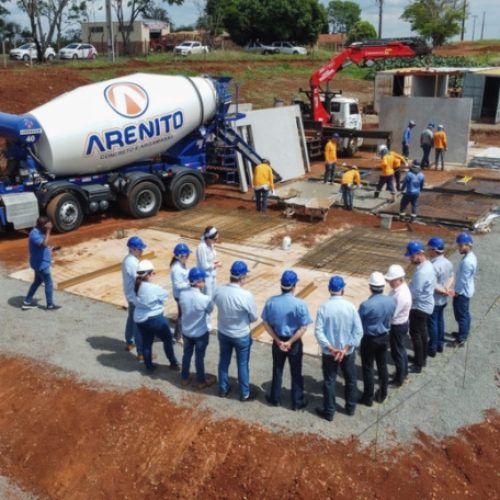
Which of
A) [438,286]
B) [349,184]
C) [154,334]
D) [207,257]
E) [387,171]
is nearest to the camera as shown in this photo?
[154,334]

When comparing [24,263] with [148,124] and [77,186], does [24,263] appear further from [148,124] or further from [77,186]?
[148,124]

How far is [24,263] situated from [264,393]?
7.04 meters

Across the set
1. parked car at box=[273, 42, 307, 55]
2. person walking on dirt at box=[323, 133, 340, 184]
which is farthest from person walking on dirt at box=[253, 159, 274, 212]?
parked car at box=[273, 42, 307, 55]

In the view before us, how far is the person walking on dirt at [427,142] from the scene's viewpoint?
21078 mm

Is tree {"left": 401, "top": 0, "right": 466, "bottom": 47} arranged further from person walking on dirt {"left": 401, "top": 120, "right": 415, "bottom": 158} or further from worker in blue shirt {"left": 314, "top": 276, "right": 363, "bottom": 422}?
worker in blue shirt {"left": 314, "top": 276, "right": 363, "bottom": 422}

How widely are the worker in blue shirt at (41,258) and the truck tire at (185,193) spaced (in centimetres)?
653

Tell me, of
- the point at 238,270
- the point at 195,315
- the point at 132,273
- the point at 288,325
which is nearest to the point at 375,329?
the point at 288,325

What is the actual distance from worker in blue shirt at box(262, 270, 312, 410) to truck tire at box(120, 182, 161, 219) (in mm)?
9132

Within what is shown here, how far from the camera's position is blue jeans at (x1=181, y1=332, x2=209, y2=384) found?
727cm

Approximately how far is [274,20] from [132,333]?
2213 inches

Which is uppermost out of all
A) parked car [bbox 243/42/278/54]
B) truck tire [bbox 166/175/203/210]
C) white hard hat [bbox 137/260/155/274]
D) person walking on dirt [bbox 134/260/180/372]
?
parked car [bbox 243/42/278/54]

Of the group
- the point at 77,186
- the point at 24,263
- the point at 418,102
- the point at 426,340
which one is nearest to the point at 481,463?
the point at 426,340

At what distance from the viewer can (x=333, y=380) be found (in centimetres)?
677

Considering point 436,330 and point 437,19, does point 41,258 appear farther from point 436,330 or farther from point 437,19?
point 437,19
